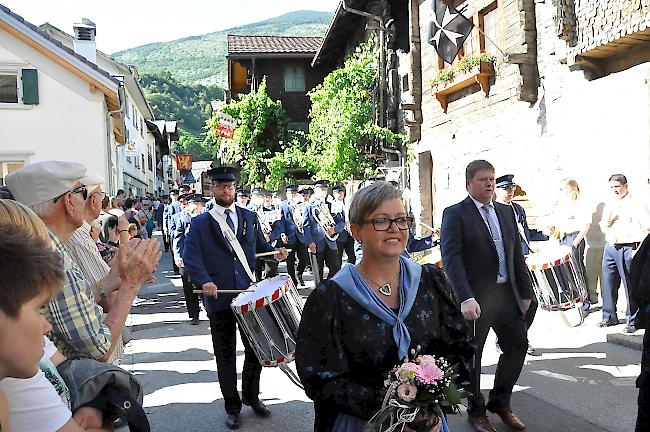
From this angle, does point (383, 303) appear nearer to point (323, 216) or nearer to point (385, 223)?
point (385, 223)

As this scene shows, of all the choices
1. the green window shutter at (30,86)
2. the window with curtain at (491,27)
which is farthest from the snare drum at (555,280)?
the green window shutter at (30,86)

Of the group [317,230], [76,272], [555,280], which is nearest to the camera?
[76,272]

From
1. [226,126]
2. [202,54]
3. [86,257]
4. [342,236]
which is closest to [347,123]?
[342,236]

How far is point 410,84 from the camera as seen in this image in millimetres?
17656

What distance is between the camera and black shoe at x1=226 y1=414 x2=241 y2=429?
16.4ft

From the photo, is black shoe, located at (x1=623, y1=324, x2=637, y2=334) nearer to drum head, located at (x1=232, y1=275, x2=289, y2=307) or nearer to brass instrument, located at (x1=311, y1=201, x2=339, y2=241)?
drum head, located at (x1=232, y1=275, x2=289, y2=307)

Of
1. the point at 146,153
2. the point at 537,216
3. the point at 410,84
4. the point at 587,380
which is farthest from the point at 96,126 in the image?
the point at 146,153

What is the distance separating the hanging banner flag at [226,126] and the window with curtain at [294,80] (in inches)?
197

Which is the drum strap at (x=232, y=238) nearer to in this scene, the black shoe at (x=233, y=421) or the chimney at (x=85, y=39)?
the black shoe at (x=233, y=421)

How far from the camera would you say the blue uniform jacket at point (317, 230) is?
11953mm

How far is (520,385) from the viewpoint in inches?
229

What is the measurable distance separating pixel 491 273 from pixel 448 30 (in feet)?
29.0

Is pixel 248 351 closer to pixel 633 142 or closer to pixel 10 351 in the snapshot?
pixel 10 351

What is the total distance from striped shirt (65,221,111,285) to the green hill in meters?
170
